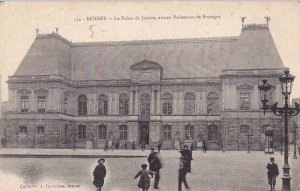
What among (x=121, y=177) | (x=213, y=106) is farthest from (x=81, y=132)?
(x=121, y=177)

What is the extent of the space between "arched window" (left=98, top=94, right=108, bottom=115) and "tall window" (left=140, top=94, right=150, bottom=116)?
12.1 feet

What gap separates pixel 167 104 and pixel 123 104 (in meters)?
4.38

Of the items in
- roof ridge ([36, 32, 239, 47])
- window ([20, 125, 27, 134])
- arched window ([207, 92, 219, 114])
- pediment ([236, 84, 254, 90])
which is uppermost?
roof ridge ([36, 32, 239, 47])

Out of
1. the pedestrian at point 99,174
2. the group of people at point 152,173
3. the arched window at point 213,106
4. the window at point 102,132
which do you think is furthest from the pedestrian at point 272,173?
the window at point 102,132

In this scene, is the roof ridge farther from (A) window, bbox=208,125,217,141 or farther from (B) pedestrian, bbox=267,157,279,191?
(B) pedestrian, bbox=267,157,279,191

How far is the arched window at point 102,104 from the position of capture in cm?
4872

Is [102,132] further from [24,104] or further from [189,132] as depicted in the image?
[189,132]

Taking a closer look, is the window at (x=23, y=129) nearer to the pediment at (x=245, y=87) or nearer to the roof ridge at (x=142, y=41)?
the roof ridge at (x=142, y=41)

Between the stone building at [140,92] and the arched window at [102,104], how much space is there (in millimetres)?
99

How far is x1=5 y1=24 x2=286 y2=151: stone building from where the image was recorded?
4278 cm

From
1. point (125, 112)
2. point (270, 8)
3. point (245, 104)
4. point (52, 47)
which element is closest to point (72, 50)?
point (52, 47)

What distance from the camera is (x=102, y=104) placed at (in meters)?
48.8

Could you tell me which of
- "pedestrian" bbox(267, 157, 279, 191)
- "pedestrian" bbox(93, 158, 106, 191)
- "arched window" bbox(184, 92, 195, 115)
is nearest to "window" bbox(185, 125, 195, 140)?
"arched window" bbox(184, 92, 195, 115)

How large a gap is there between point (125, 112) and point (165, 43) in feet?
25.8
